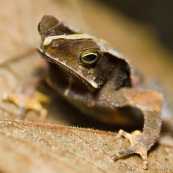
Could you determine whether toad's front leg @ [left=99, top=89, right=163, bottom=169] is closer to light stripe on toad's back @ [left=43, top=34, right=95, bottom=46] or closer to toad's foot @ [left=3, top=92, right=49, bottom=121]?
light stripe on toad's back @ [left=43, top=34, right=95, bottom=46]

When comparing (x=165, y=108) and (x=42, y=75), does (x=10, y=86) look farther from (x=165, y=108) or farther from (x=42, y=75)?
(x=165, y=108)

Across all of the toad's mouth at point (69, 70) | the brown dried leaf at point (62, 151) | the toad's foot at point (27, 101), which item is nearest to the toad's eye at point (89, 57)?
the toad's mouth at point (69, 70)

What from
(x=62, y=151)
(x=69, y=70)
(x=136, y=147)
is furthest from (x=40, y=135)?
(x=136, y=147)

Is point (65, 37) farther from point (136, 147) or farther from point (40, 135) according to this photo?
point (136, 147)

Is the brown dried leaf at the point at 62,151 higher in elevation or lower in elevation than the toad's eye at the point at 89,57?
lower

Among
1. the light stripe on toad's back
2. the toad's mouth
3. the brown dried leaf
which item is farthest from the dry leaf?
the light stripe on toad's back

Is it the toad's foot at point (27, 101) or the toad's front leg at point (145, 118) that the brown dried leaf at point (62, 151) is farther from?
the toad's foot at point (27, 101)
